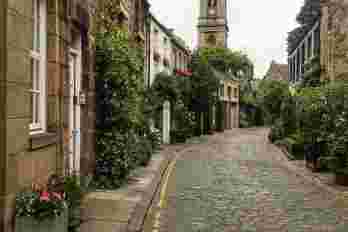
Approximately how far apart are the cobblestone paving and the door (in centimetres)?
216

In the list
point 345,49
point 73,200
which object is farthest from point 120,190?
point 345,49

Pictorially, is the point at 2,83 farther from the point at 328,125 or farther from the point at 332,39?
the point at 332,39

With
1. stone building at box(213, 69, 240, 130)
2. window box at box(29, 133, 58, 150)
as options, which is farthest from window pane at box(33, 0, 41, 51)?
stone building at box(213, 69, 240, 130)

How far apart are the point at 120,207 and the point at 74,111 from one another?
2344 millimetres

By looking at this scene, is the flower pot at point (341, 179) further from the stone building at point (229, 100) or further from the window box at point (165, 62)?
the stone building at point (229, 100)

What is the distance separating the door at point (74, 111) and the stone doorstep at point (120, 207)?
86cm

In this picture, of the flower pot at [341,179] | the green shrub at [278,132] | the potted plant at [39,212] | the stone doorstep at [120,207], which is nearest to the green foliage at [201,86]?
the green shrub at [278,132]

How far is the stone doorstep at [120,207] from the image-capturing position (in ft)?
21.4

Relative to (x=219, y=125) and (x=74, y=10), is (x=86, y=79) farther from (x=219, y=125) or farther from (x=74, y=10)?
(x=219, y=125)

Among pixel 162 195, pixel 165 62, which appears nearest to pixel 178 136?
pixel 165 62

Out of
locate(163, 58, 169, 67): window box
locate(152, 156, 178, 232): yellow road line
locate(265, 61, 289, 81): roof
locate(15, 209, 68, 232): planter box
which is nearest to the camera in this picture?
locate(15, 209, 68, 232): planter box

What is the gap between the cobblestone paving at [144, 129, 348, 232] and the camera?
22.9 ft

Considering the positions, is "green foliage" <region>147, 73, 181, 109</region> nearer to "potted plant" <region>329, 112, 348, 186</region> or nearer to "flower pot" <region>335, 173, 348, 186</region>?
"potted plant" <region>329, 112, 348, 186</region>

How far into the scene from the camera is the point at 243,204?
8.66 meters
